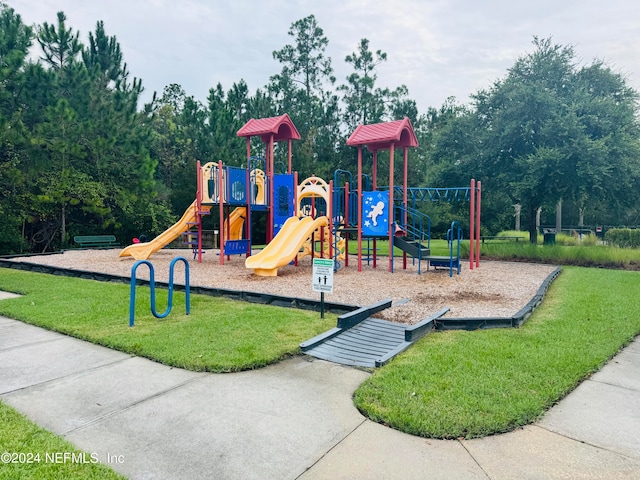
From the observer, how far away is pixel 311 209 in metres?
13.2

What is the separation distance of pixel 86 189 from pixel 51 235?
9.89 feet

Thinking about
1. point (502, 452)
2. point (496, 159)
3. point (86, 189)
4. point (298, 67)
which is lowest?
point (502, 452)

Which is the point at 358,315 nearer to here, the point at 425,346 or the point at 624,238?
the point at 425,346

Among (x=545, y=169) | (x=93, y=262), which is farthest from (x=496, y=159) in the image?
(x=93, y=262)

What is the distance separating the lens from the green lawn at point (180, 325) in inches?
173

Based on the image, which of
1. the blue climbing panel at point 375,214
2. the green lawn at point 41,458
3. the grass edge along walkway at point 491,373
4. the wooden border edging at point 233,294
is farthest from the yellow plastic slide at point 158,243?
the green lawn at point 41,458

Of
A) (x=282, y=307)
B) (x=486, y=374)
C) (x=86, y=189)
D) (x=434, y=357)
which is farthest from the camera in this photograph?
(x=86, y=189)

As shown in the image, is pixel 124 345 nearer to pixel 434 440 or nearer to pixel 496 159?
pixel 434 440

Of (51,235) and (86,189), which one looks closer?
(86,189)

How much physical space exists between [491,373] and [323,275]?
2.47m

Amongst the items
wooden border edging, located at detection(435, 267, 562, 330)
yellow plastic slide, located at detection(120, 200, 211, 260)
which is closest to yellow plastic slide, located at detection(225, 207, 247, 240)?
yellow plastic slide, located at detection(120, 200, 211, 260)

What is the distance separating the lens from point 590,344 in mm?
4840

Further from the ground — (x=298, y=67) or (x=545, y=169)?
(x=298, y=67)

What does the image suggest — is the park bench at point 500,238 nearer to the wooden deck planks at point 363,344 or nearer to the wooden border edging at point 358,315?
the wooden border edging at point 358,315
